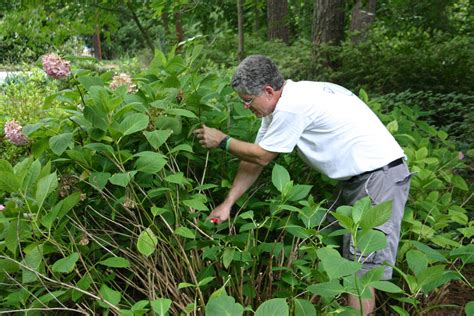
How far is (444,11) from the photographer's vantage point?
36.7ft

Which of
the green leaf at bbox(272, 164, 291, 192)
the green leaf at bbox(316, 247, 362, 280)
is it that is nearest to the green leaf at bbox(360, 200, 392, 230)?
the green leaf at bbox(316, 247, 362, 280)

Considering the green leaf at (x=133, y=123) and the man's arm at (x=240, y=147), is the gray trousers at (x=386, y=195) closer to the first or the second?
the man's arm at (x=240, y=147)

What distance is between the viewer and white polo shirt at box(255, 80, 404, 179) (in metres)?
2.75

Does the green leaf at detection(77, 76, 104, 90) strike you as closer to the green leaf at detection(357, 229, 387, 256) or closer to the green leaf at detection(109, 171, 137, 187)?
the green leaf at detection(109, 171, 137, 187)

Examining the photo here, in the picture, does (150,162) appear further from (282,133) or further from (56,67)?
(282,133)

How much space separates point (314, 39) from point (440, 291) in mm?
6318

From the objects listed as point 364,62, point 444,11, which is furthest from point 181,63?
point 444,11

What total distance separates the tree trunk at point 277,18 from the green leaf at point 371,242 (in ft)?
37.3

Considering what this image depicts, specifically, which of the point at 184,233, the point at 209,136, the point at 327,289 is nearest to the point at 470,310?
the point at 327,289

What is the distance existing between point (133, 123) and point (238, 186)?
661 mm

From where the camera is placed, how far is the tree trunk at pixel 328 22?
810 cm

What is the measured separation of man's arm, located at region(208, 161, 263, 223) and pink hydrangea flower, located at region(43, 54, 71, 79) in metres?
0.93

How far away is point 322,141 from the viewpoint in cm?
283

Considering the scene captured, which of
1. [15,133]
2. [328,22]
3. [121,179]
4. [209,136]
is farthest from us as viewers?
[328,22]
